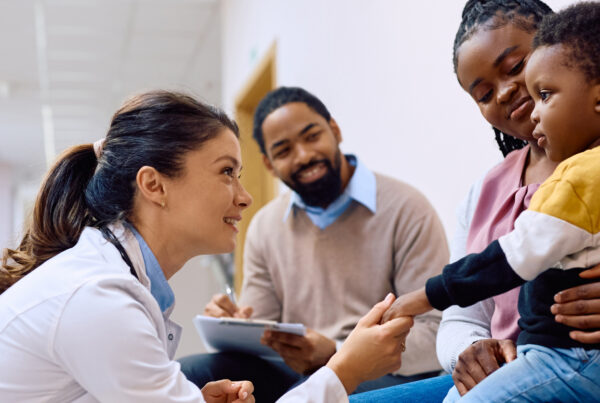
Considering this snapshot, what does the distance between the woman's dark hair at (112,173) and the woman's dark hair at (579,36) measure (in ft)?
2.18

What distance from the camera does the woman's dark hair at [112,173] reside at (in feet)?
4.01

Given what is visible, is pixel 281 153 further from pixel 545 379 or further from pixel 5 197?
pixel 5 197

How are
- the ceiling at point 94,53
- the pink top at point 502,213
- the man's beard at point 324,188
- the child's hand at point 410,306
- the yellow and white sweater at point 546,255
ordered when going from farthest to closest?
1. the ceiling at point 94,53
2. the man's beard at point 324,188
3. the pink top at point 502,213
4. the child's hand at point 410,306
5. the yellow and white sweater at point 546,255

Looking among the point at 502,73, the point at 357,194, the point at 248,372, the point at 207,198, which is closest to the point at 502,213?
the point at 502,73

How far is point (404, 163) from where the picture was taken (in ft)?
7.44

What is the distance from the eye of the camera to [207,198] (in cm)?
125

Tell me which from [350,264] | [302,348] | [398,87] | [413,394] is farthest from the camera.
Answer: [398,87]

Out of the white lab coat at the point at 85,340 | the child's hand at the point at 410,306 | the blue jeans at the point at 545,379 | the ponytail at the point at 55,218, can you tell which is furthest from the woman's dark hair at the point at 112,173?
the blue jeans at the point at 545,379

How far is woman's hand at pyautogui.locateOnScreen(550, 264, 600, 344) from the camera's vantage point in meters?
0.87

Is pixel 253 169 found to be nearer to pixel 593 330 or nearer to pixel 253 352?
pixel 253 352

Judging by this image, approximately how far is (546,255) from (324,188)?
1176 mm

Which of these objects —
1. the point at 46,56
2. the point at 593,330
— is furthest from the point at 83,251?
the point at 46,56

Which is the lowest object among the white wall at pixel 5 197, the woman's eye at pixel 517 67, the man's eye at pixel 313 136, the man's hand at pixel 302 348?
the white wall at pixel 5 197

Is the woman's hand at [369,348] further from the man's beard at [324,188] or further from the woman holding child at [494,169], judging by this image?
the man's beard at [324,188]
